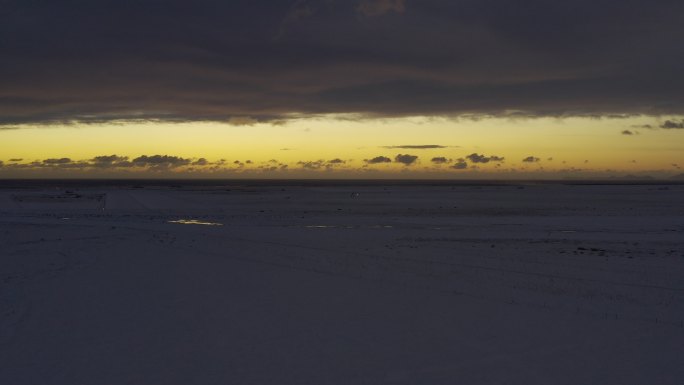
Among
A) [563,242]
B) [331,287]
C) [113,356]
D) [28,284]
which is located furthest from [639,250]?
[28,284]

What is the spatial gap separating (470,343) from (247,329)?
4.11 m

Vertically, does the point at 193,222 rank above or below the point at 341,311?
below

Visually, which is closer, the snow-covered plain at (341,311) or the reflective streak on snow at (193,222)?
the snow-covered plain at (341,311)

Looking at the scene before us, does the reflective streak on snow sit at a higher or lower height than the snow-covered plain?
lower

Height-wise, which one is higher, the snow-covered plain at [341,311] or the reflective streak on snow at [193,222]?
the snow-covered plain at [341,311]

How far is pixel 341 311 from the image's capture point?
39.0ft

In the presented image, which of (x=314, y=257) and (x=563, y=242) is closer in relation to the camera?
(x=314, y=257)

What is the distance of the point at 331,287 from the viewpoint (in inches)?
559

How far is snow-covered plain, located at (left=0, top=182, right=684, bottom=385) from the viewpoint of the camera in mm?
8570

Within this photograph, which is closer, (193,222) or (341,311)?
(341,311)

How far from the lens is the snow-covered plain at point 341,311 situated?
8.57 metres

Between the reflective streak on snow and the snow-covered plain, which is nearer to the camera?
the snow-covered plain

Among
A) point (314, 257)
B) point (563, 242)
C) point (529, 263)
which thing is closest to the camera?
point (529, 263)

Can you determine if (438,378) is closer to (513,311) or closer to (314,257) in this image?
(513,311)
